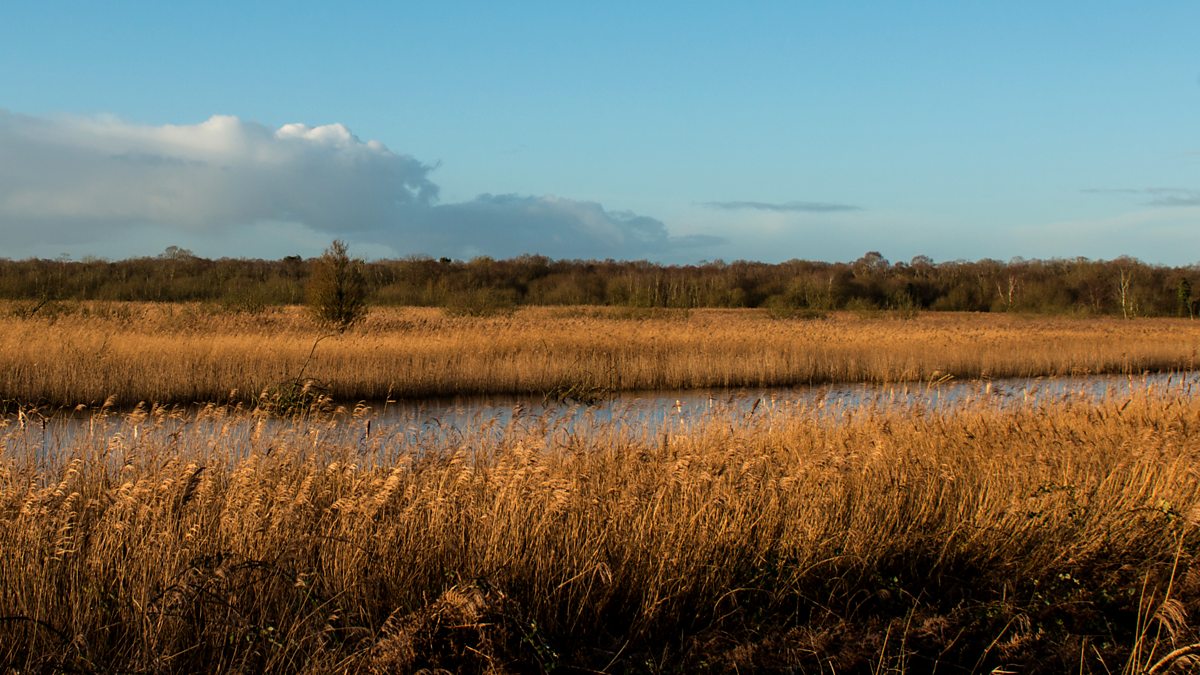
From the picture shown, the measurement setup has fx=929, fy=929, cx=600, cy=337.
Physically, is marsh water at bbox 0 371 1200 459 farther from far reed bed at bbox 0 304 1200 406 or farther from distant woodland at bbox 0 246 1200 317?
distant woodland at bbox 0 246 1200 317

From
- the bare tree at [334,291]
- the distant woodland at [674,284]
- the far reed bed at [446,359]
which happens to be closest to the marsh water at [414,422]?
the far reed bed at [446,359]

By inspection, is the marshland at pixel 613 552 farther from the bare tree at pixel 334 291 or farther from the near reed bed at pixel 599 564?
the bare tree at pixel 334 291

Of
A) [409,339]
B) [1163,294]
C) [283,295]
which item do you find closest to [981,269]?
[1163,294]

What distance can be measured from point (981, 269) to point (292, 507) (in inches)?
4164

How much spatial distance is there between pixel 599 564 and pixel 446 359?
1533 centimetres

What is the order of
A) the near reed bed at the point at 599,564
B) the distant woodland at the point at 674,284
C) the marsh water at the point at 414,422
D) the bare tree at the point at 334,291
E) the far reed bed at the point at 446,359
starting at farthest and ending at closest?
the distant woodland at the point at 674,284 → the bare tree at the point at 334,291 → the far reed bed at the point at 446,359 → the marsh water at the point at 414,422 → the near reed bed at the point at 599,564

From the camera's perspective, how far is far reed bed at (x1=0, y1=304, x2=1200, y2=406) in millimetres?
16406

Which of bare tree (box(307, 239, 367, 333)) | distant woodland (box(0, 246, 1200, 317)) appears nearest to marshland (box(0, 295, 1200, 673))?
bare tree (box(307, 239, 367, 333))

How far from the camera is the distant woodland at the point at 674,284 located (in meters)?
59.2

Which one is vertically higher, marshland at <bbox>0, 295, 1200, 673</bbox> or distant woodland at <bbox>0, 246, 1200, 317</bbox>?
distant woodland at <bbox>0, 246, 1200, 317</bbox>

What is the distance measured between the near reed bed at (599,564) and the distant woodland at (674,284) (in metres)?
42.1

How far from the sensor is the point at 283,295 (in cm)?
5091

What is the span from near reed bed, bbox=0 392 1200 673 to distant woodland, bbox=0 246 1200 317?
4213cm

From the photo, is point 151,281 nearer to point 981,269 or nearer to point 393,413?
point 393,413
